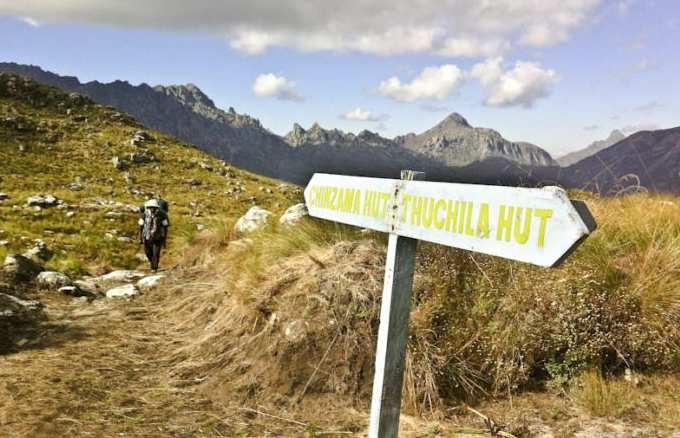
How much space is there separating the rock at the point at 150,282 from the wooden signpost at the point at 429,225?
6.07 m

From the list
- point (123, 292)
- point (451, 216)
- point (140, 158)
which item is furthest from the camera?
point (140, 158)

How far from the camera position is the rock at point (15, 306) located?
19.3ft

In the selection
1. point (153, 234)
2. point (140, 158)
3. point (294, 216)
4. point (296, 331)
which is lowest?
point (296, 331)

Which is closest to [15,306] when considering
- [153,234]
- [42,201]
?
[153,234]

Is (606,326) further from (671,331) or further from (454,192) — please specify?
(454,192)

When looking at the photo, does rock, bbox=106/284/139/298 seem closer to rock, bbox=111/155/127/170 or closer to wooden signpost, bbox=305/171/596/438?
wooden signpost, bbox=305/171/596/438

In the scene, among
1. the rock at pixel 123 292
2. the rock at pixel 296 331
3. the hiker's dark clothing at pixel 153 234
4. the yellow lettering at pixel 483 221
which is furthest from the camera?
the hiker's dark clothing at pixel 153 234

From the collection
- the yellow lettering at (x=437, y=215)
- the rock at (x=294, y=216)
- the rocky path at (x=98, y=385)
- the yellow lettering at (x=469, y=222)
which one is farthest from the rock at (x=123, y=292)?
the yellow lettering at (x=469, y=222)

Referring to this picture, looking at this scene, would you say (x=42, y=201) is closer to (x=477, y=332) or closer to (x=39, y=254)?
(x=39, y=254)

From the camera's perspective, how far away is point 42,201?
1983 centimetres

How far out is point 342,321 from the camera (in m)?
4.43

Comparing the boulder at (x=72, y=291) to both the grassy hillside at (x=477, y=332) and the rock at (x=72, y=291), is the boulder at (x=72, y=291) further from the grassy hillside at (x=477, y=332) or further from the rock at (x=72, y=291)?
the grassy hillside at (x=477, y=332)

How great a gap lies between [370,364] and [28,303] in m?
5.26

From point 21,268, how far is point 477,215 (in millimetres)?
8087
